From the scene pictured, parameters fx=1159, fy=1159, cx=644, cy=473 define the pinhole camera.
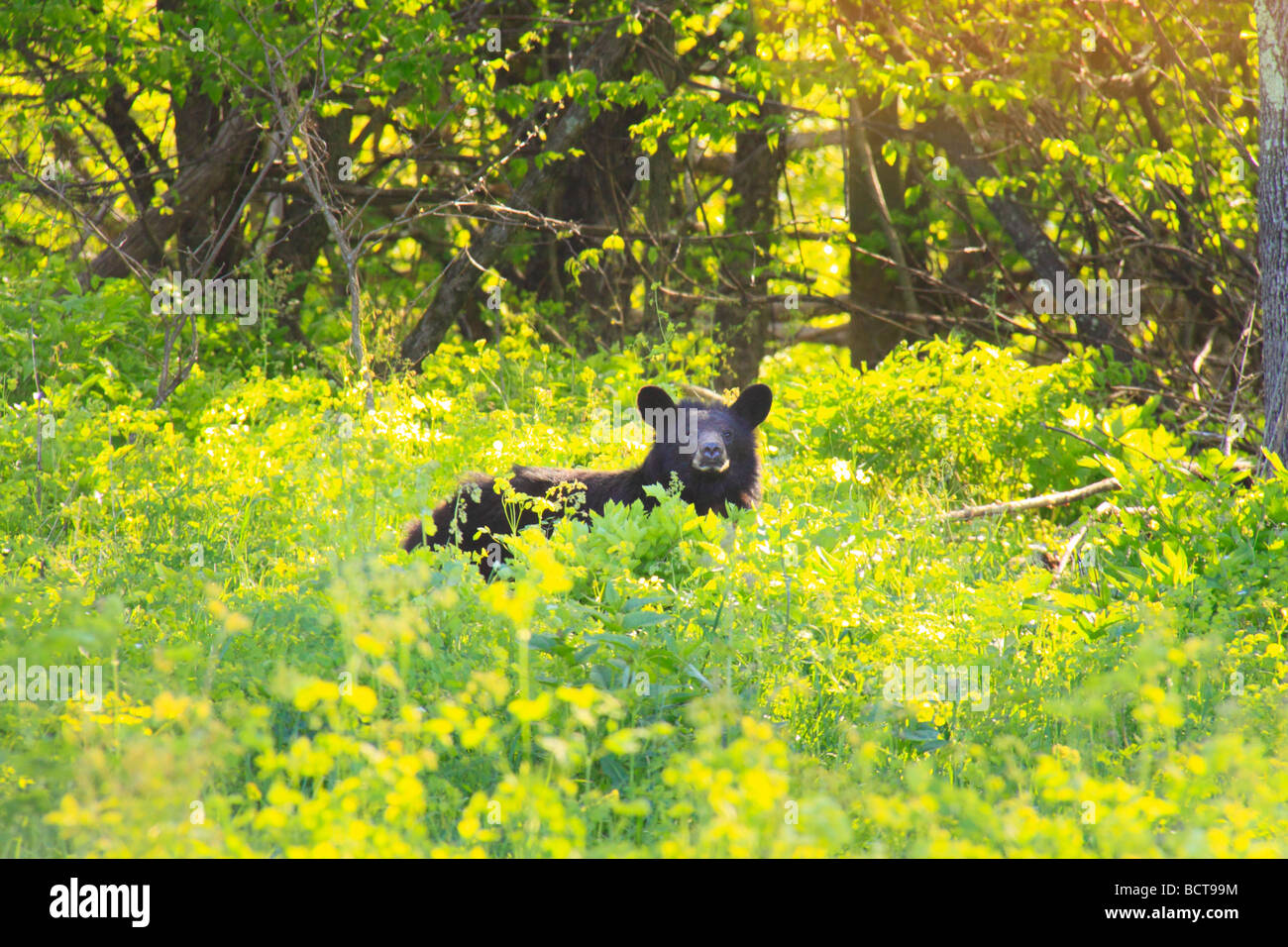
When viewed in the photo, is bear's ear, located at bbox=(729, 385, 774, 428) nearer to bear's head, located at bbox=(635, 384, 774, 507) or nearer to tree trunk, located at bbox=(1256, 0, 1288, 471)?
bear's head, located at bbox=(635, 384, 774, 507)

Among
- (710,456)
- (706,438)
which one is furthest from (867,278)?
(710,456)

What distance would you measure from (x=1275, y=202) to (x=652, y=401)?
403cm

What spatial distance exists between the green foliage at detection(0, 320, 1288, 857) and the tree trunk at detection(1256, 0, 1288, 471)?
2.68 ft

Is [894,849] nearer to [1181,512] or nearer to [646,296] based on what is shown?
[1181,512]

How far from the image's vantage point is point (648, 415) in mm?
7824

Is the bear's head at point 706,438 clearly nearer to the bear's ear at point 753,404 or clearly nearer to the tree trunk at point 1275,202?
the bear's ear at point 753,404

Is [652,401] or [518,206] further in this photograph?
[518,206]

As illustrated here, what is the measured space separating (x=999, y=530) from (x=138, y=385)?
714cm

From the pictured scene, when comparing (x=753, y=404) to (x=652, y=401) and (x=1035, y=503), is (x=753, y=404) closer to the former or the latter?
(x=652, y=401)

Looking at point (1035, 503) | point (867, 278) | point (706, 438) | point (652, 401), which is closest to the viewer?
point (706, 438)

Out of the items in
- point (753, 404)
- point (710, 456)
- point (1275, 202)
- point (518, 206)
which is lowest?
point (710, 456)

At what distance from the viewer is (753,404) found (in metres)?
7.88

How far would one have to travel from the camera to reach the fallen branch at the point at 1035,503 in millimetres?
7734

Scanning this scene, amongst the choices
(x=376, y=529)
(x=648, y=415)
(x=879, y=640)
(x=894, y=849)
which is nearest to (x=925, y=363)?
(x=648, y=415)
